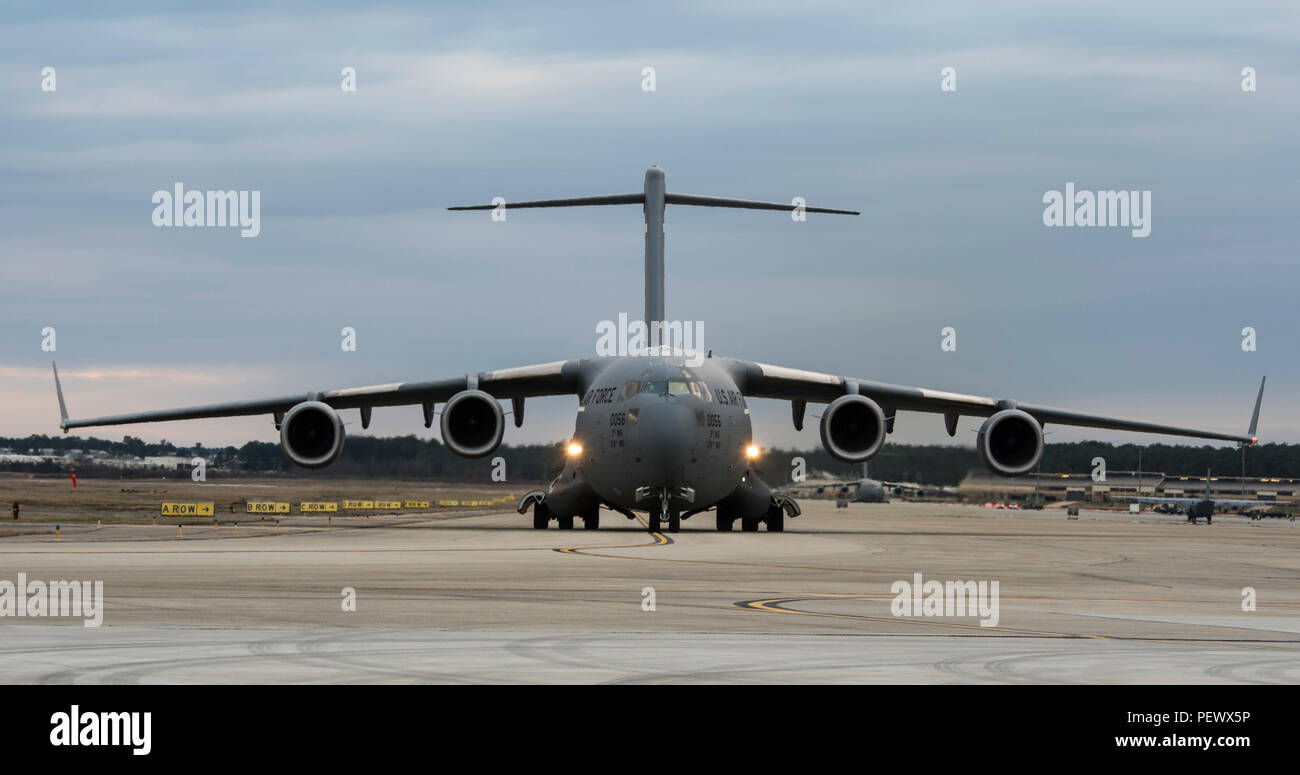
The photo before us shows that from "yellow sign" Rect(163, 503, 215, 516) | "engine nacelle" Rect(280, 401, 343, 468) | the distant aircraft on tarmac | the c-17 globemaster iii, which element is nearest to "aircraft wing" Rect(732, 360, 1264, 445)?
the c-17 globemaster iii

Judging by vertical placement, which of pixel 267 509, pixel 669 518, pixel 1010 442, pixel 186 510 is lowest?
pixel 267 509

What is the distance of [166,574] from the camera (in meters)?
17.6

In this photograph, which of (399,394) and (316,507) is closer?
(399,394)

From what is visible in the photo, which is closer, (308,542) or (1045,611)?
(1045,611)

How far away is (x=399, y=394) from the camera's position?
36.5 meters

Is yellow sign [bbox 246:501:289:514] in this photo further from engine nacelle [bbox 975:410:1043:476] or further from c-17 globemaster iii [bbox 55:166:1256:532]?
engine nacelle [bbox 975:410:1043:476]

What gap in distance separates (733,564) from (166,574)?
306 inches

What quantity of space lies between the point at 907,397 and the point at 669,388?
26.3ft

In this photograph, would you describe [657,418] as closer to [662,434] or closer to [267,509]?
[662,434]

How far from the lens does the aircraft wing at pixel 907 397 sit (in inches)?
1430

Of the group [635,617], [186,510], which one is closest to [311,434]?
[186,510]

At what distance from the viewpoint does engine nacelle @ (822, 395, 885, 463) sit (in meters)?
34.4
